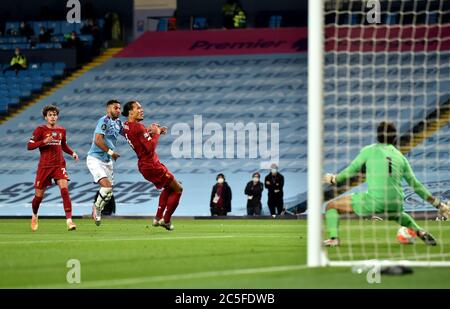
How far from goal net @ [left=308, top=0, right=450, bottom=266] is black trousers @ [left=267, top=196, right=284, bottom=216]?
1.30m

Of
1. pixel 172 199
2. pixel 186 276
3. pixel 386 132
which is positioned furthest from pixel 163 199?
pixel 186 276

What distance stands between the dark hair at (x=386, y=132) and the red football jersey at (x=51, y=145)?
20.6 feet

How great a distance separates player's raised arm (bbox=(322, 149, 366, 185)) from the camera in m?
11.5

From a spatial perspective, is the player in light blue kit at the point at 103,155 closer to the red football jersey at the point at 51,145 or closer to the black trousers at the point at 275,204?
the red football jersey at the point at 51,145

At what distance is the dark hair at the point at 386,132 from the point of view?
39.5 feet

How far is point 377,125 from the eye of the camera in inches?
1058

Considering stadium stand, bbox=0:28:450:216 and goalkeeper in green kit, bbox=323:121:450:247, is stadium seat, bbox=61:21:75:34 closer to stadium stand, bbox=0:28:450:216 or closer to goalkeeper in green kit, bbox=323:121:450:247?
stadium stand, bbox=0:28:450:216

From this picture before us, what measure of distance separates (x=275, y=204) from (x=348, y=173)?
1607cm

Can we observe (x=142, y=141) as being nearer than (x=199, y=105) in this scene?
Yes

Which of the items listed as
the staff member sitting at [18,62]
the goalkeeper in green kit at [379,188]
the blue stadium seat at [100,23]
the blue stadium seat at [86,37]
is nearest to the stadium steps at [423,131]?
the goalkeeper in green kit at [379,188]

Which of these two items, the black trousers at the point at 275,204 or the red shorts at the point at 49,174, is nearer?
the red shorts at the point at 49,174

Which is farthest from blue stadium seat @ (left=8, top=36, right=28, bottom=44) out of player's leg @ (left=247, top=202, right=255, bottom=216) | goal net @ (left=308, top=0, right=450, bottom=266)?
player's leg @ (left=247, top=202, right=255, bottom=216)

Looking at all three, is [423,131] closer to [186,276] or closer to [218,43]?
[218,43]
